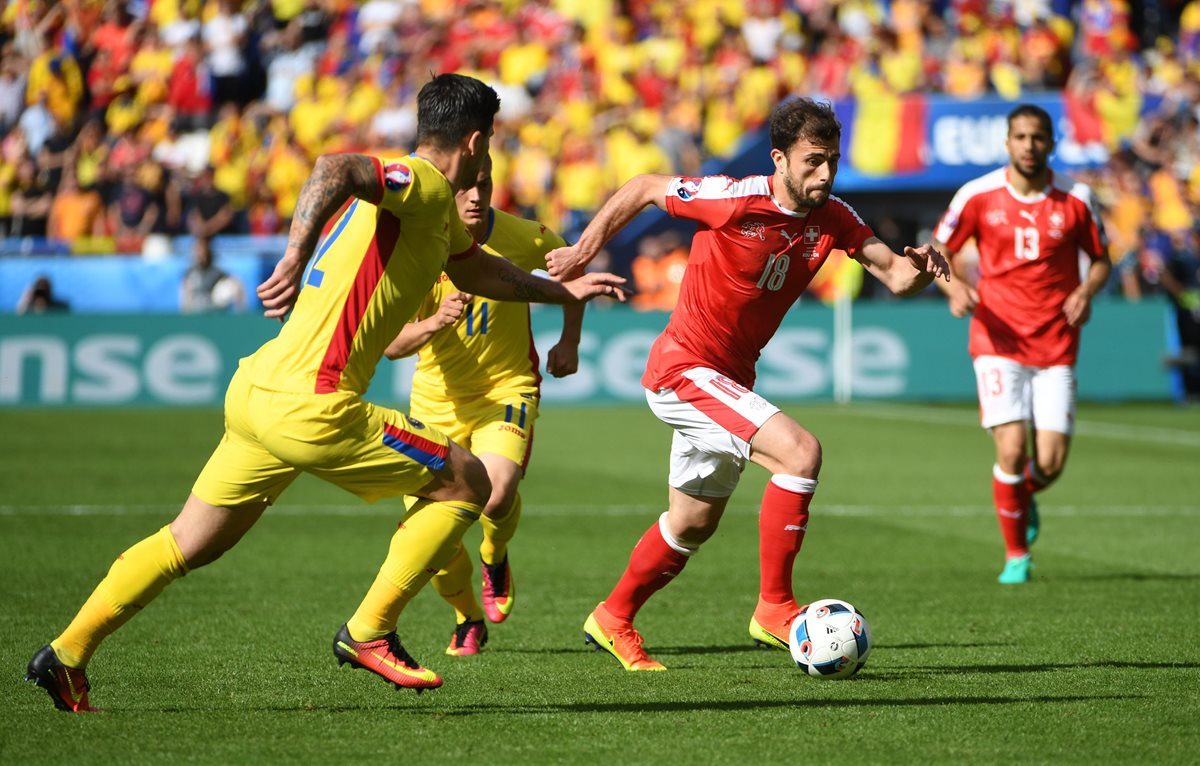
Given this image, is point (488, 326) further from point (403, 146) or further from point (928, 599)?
point (403, 146)

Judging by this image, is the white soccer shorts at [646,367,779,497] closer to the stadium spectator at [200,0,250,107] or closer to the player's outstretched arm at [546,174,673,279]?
the player's outstretched arm at [546,174,673,279]

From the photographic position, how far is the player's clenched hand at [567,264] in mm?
6039

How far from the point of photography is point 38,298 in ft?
68.0

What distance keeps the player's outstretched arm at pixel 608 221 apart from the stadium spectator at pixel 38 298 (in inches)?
621

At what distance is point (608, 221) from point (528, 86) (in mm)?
20214

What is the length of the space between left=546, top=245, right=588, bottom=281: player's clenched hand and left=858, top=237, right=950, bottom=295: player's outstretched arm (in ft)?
3.84

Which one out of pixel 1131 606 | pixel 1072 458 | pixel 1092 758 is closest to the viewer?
pixel 1092 758

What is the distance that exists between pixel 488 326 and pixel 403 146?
57.3ft

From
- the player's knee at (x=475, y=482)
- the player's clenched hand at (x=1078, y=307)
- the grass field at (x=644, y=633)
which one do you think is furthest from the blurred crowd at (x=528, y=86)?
the player's knee at (x=475, y=482)

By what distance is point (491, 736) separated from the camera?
206 inches

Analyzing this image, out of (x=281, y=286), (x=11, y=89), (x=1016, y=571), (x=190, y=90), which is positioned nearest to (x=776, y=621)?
(x=281, y=286)

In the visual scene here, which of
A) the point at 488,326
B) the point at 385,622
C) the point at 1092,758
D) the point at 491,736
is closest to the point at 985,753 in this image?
the point at 1092,758

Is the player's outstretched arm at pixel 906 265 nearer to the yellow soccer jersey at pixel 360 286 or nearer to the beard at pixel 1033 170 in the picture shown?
the yellow soccer jersey at pixel 360 286

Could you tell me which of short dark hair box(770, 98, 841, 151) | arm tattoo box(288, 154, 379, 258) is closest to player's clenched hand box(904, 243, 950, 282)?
short dark hair box(770, 98, 841, 151)
